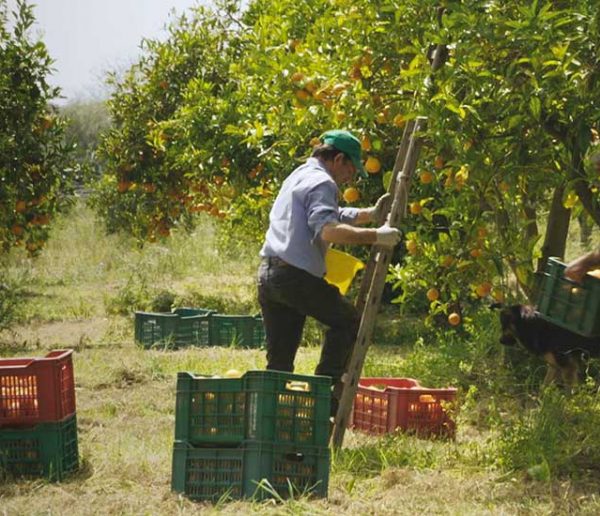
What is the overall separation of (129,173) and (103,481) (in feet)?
26.7

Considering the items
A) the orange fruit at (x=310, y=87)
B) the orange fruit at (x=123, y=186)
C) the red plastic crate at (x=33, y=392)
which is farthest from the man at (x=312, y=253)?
the orange fruit at (x=123, y=186)

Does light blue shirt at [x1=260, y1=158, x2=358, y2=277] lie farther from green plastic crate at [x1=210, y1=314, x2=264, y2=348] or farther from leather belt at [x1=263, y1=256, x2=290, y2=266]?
green plastic crate at [x1=210, y1=314, x2=264, y2=348]

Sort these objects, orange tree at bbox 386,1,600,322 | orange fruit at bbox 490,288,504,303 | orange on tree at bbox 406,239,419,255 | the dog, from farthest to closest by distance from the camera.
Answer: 1. orange on tree at bbox 406,239,419,255
2. orange fruit at bbox 490,288,504,303
3. the dog
4. orange tree at bbox 386,1,600,322

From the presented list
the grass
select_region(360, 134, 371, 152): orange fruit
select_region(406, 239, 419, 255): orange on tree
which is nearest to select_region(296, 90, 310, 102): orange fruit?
select_region(360, 134, 371, 152): orange fruit

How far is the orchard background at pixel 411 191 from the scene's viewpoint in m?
4.89

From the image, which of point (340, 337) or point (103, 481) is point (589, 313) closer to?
point (340, 337)

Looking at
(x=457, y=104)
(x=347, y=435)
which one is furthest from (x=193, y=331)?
(x=457, y=104)

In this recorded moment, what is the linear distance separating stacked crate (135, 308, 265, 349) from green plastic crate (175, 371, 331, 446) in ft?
18.2

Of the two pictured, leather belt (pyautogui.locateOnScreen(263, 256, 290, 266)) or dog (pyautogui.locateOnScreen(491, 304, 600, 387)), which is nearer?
leather belt (pyautogui.locateOnScreen(263, 256, 290, 266))

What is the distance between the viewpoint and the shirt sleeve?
17.0 feet

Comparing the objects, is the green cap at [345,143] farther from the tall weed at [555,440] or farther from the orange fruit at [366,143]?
the tall weed at [555,440]

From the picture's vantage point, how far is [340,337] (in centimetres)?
562

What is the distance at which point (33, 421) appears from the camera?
512 cm

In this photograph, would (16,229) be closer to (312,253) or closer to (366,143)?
(366,143)
